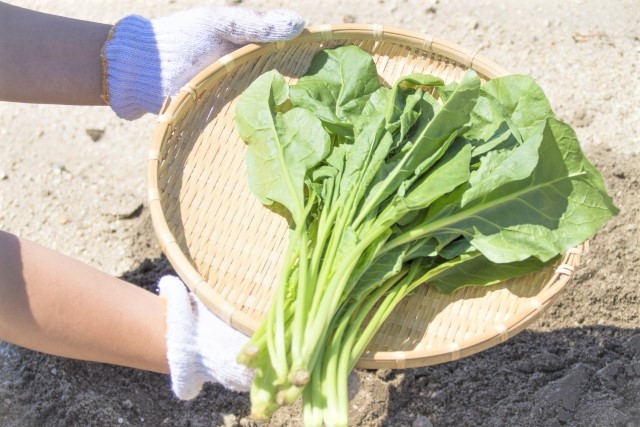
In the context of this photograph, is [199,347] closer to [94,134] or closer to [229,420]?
[229,420]

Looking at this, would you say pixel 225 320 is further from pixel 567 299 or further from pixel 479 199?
pixel 567 299

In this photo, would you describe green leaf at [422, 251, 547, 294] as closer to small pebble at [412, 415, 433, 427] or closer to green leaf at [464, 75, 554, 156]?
green leaf at [464, 75, 554, 156]

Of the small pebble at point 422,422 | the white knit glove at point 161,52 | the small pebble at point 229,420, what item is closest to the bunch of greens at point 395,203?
the white knit glove at point 161,52

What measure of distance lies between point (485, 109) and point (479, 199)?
236 mm

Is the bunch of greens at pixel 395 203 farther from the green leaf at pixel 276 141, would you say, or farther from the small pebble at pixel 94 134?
the small pebble at pixel 94 134

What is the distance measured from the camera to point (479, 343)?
139cm

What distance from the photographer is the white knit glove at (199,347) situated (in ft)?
4.65

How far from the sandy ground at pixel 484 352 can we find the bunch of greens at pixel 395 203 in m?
0.49

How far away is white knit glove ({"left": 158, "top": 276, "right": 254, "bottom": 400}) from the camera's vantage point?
55.8 inches

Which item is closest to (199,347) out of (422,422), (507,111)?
(422,422)

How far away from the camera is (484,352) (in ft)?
6.38

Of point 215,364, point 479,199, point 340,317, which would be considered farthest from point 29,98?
point 479,199

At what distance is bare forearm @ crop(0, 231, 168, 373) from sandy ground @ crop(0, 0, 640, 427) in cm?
46

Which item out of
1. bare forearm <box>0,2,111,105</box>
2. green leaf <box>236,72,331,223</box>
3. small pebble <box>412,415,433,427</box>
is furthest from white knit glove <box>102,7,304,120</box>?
small pebble <box>412,415,433,427</box>
